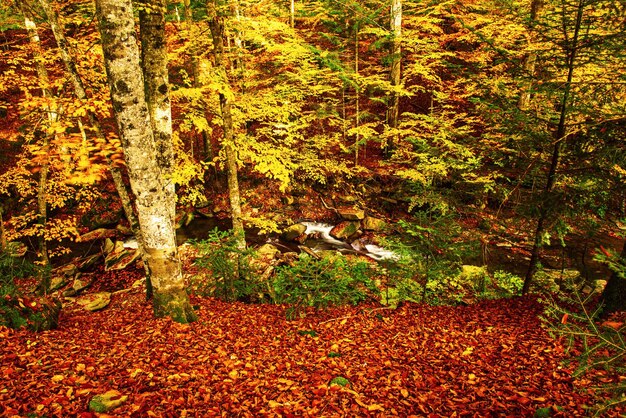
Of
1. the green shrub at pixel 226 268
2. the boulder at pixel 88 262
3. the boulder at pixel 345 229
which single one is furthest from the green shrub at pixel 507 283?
the boulder at pixel 88 262

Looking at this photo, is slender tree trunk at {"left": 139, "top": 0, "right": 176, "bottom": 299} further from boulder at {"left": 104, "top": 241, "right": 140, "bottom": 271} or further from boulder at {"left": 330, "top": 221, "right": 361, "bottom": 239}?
boulder at {"left": 330, "top": 221, "right": 361, "bottom": 239}

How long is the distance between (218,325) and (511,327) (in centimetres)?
545

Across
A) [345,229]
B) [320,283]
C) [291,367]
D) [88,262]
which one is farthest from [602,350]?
[88,262]

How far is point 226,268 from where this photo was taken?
7.63 metres

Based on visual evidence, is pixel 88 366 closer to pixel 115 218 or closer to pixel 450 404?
pixel 450 404

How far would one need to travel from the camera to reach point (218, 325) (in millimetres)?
5914

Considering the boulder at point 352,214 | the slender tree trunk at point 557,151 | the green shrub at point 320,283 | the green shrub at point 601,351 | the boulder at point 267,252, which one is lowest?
the boulder at point 267,252

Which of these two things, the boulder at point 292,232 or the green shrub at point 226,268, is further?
the boulder at point 292,232

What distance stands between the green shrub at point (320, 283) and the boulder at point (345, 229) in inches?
345

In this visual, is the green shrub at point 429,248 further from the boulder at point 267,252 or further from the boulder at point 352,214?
the boulder at point 352,214

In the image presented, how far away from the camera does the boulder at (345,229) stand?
16.3 m

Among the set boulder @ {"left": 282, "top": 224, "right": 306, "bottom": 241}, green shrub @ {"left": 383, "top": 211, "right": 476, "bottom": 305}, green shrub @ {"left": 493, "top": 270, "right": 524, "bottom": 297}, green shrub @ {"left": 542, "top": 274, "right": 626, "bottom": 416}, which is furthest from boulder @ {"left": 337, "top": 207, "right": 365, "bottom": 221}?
green shrub @ {"left": 542, "top": 274, "right": 626, "bottom": 416}

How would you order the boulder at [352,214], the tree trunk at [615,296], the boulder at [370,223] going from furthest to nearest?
the boulder at [352,214], the boulder at [370,223], the tree trunk at [615,296]

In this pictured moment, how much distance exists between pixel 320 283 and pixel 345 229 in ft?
31.6
